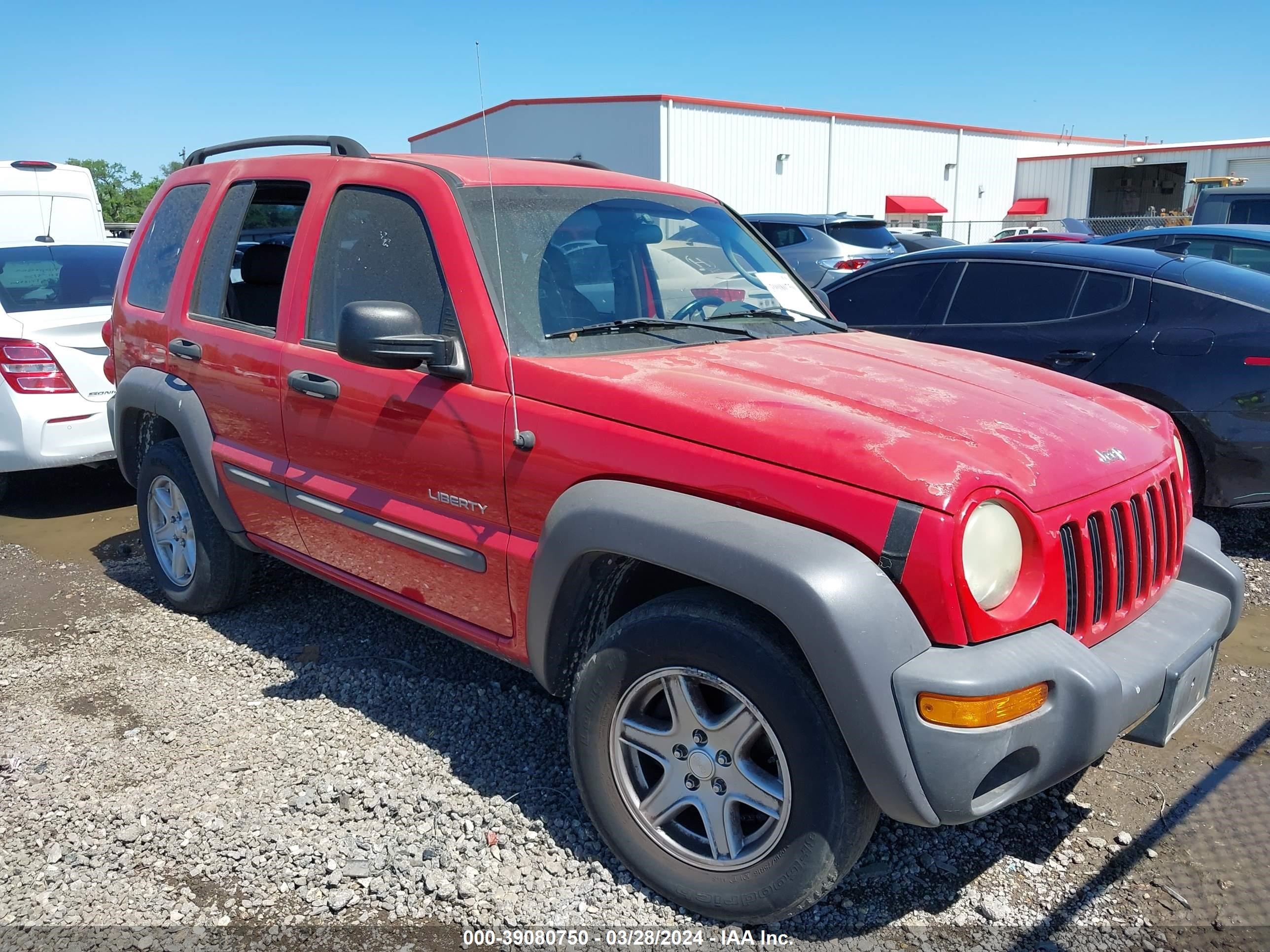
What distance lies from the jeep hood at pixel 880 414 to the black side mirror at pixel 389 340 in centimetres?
29

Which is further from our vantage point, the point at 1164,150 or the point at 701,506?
the point at 1164,150

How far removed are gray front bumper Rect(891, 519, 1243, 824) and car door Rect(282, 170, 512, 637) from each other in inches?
51.3

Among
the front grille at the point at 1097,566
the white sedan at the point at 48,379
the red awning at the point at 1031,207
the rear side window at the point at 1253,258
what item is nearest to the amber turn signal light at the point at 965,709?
the front grille at the point at 1097,566

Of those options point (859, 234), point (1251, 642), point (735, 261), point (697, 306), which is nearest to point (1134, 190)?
point (859, 234)

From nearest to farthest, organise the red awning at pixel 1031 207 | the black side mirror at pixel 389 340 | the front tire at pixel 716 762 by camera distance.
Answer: the front tire at pixel 716 762
the black side mirror at pixel 389 340
the red awning at pixel 1031 207

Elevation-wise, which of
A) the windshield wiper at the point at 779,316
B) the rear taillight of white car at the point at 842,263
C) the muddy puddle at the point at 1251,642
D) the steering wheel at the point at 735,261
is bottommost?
the muddy puddle at the point at 1251,642

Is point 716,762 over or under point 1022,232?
under

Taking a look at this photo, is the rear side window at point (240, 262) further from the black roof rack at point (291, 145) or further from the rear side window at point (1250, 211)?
the rear side window at point (1250, 211)

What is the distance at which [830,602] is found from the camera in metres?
2.09

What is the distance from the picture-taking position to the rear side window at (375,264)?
10.3 ft

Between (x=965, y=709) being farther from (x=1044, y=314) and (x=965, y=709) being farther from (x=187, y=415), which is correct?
(x=1044, y=314)

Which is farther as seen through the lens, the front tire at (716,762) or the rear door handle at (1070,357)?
the rear door handle at (1070,357)

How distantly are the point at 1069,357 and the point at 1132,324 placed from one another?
1.15ft

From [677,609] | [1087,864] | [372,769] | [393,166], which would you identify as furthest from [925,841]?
[393,166]
